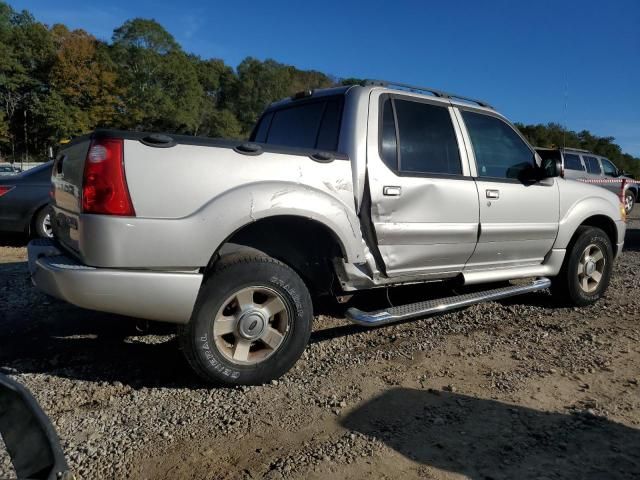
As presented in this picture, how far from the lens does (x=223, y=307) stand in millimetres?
3061

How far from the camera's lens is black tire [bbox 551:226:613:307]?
509 cm

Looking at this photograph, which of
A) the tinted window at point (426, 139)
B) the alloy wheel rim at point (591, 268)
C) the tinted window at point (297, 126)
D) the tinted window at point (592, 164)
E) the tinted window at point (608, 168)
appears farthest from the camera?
the tinted window at point (608, 168)

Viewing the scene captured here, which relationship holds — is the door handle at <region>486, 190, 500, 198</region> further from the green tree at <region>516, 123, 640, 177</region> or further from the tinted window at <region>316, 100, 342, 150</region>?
the green tree at <region>516, 123, 640, 177</region>

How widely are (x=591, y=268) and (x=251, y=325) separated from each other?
3790mm

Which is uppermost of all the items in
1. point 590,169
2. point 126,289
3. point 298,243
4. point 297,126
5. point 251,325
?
point 590,169

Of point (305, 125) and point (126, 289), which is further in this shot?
point (305, 125)

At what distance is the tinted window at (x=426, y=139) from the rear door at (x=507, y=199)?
0.77 ft

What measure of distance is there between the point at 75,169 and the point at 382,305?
3115mm

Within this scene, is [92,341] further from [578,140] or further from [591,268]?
[578,140]

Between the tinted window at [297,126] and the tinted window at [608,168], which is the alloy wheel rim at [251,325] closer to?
the tinted window at [297,126]

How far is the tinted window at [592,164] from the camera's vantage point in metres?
16.4

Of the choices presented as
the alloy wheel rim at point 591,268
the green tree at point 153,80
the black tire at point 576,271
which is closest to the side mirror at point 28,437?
the black tire at point 576,271

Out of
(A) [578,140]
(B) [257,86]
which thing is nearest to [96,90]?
(B) [257,86]

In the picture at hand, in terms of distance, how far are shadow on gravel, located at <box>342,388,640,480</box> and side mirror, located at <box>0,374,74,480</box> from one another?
5.63 feet
